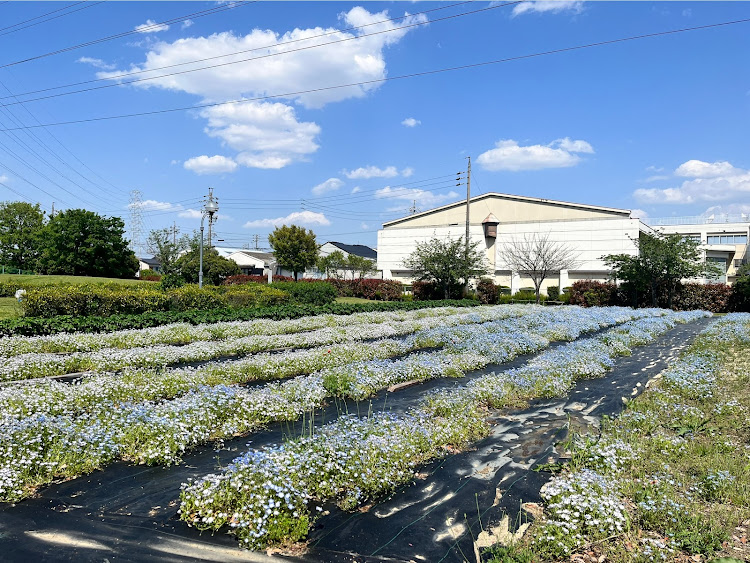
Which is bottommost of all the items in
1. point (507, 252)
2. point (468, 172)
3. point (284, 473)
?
point (284, 473)

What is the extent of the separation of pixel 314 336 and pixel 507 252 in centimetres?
2911

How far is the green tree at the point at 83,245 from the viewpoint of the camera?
39.3 m

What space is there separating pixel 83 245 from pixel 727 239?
71196mm

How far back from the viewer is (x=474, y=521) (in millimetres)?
3691

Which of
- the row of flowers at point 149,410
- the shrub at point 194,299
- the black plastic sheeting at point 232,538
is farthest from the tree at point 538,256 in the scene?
the black plastic sheeting at point 232,538

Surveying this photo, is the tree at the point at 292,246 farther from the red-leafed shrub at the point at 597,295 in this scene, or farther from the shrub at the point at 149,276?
the red-leafed shrub at the point at 597,295

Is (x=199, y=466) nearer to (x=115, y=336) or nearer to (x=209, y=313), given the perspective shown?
(x=115, y=336)

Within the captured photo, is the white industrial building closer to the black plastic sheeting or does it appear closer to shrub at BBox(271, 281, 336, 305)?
shrub at BBox(271, 281, 336, 305)

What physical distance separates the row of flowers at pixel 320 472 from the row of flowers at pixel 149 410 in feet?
3.19

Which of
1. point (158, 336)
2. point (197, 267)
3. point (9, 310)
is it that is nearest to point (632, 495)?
point (158, 336)

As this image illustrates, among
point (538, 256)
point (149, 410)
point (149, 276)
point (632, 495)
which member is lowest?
point (632, 495)

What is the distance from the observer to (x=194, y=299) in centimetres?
1714

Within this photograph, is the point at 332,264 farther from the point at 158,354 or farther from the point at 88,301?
the point at 158,354

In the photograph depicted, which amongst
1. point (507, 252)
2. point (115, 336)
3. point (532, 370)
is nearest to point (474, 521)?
point (532, 370)
